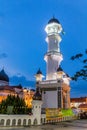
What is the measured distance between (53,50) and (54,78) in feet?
22.9

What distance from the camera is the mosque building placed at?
49.6 metres

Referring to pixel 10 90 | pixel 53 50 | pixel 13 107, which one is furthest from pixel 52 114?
pixel 10 90

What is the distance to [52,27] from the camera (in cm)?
5634

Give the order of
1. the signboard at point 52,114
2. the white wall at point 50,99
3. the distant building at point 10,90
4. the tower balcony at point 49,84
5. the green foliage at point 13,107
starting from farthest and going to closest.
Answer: the distant building at point 10,90
the white wall at point 50,99
the tower balcony at point 49,84
the signboard at point 52,114
the green foliage at point 13,107

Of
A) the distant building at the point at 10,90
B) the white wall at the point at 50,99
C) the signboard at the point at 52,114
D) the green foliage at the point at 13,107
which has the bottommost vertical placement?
the signboard at the point at 52,114

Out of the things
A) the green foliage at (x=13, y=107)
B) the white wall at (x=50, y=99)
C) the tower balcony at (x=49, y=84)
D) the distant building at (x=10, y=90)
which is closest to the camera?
the green foliage at (x=13, y=107)

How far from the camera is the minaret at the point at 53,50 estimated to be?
53125 millimetres

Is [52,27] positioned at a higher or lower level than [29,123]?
higher

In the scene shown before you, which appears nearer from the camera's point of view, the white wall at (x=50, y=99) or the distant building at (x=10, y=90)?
the white wall at (x=50, y=99)

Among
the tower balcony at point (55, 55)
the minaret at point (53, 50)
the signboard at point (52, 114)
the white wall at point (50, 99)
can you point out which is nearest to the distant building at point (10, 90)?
the white wall at point (50, 99)

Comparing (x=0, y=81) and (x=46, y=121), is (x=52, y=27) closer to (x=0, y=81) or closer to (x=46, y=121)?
(x=0, y=81)

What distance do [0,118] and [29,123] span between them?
145 inches


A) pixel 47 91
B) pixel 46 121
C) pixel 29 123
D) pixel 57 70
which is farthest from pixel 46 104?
pixel 29 123

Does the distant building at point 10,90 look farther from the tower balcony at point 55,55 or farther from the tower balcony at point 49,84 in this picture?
the tower balcony at point 55,55
